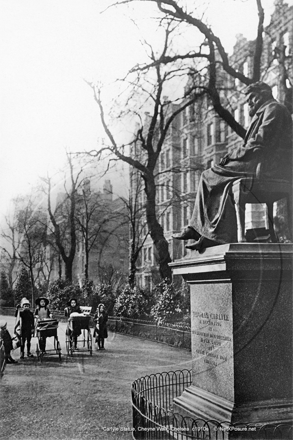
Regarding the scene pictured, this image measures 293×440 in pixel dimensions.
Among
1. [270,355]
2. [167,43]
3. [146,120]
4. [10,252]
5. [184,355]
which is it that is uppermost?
[167,43]

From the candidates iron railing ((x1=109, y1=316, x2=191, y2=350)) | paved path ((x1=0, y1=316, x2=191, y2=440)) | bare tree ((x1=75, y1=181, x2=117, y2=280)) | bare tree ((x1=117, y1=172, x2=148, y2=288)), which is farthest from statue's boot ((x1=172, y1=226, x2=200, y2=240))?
bare tree ((x1=75, y1=181, x2=117, y2=280))

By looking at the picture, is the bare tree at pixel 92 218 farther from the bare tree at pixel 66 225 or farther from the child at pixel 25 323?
the child at pixel 25 323

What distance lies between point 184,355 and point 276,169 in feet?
26.9

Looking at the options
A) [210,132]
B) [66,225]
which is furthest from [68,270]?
[210,132]

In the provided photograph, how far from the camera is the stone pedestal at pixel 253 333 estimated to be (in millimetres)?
4984

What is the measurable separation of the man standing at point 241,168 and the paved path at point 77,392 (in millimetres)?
2783

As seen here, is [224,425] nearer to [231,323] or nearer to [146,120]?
[231,323]

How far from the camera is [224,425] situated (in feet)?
16.1

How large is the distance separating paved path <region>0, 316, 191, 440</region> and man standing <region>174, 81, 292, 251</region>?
2.78 meters

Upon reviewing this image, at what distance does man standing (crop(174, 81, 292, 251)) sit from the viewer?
5.61m

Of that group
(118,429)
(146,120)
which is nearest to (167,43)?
(146,120)

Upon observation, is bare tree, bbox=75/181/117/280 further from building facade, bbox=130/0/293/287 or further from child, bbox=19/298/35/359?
child, bbox=19/298/35/359

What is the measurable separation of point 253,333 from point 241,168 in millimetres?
1883

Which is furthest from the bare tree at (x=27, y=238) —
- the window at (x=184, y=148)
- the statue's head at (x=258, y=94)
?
the statue's head at (x=258, y=94)
